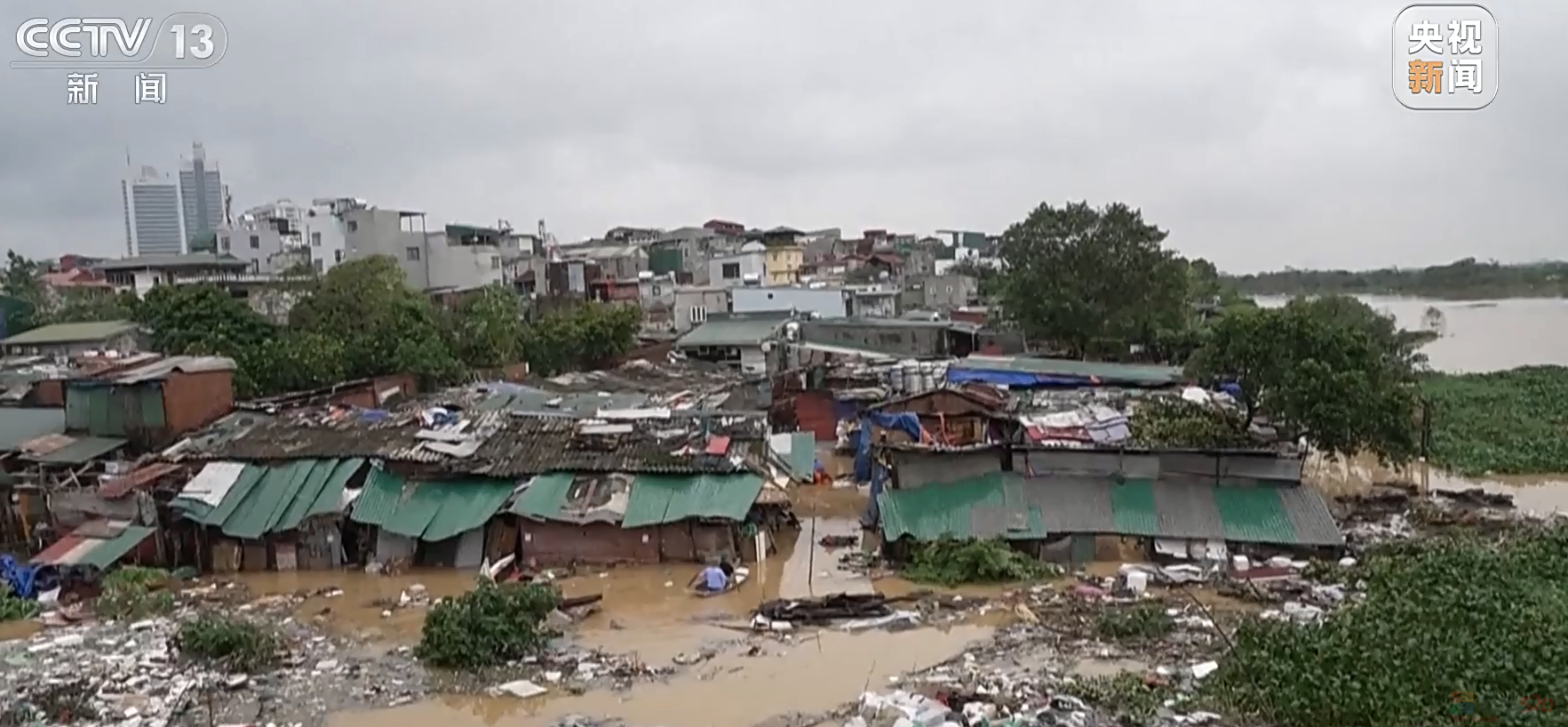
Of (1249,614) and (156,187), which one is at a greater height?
(156,187)

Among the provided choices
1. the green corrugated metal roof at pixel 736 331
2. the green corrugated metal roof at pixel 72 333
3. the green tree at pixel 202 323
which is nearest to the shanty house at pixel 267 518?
the green tree at pixel 202 323

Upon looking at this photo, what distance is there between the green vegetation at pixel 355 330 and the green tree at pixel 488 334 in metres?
0.03

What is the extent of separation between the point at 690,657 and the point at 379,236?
3495 cm

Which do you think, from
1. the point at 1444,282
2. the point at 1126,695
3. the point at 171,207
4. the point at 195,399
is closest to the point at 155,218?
the point at 171,207

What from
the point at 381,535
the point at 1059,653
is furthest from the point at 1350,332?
the point at 381,535

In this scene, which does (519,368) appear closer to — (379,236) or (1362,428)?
(379,236)

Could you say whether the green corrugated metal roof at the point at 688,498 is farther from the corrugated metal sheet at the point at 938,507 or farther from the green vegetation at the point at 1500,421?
the green vegetation at the point at 1500,421

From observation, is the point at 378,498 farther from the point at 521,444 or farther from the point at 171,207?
the point at 171,207

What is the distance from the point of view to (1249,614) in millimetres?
11328

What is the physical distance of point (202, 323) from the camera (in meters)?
27.7

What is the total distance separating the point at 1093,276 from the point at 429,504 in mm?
19772

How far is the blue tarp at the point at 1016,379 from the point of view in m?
21.2

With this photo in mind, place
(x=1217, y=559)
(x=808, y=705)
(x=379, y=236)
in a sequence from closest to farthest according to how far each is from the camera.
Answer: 1. (x=808, y=705)
2. (x=1217, y=559)
3. (x=379, y=236)

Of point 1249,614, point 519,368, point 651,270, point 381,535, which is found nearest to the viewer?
point 1249,614
